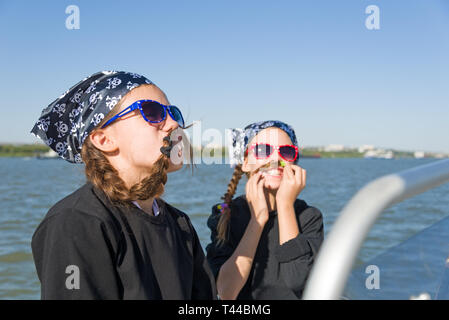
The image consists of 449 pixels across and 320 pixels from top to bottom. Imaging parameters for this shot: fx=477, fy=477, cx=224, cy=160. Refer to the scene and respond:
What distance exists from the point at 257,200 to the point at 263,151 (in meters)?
0.40

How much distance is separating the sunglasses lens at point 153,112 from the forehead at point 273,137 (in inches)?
50.5

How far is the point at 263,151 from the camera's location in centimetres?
304

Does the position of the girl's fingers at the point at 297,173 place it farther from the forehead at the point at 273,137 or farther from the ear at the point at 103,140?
the ear at the point at 103,140

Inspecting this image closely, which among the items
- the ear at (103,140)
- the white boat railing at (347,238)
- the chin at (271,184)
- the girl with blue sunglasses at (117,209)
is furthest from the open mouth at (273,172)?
the white boat railing at (347,238)

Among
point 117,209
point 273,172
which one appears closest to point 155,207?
point 117,209

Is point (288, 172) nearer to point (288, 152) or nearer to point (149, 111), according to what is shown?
point (288, 152)

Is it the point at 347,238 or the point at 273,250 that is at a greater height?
the point at 347,238

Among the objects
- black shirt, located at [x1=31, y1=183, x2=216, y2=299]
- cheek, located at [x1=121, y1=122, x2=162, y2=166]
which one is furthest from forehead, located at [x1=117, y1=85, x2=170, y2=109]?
black shirt, located at [x1=31, y1=183, x2=216, y2=299]

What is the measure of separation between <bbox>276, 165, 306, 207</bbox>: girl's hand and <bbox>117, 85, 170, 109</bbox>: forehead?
106cm

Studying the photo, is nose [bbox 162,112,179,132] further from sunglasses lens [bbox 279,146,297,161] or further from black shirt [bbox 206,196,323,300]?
sunglasses lens [bbox 279,146,297,161]

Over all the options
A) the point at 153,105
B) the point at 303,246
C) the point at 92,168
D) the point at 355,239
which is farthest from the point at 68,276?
the point at 303,246

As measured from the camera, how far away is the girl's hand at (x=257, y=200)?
8.91 ft

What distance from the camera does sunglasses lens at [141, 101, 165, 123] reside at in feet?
6.06
